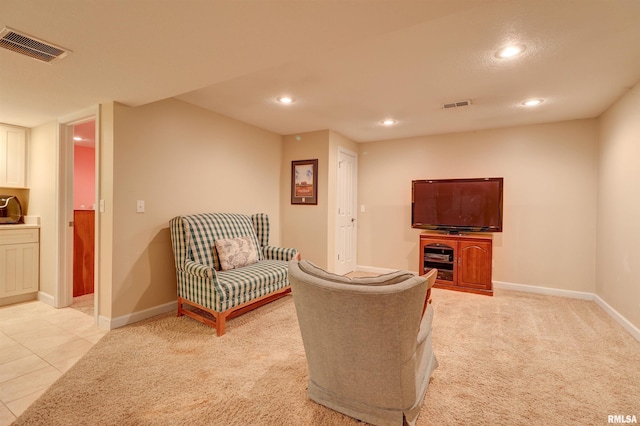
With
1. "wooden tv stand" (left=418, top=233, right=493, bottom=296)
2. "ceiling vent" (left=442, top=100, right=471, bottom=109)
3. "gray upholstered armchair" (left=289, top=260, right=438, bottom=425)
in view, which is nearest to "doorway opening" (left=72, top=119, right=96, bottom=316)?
"gray upholstered armchair" (left=289, top=260, right=438, bottom=425)

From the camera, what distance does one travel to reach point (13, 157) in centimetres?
374

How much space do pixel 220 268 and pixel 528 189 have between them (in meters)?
4.26

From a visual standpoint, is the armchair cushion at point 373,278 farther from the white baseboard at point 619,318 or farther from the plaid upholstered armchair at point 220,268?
the white baseboard at point 619,318

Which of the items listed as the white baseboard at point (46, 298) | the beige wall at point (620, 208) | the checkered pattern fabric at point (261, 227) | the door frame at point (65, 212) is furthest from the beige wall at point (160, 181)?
the beige wall at point (620, 208)

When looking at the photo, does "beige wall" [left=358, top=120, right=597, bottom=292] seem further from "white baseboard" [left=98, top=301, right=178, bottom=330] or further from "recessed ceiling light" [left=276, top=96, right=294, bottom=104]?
"white baseboard" [left=98, top=301, right=178, bottom=330]

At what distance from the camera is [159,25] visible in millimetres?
1599

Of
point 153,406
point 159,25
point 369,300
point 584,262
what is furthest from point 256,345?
point 584,262

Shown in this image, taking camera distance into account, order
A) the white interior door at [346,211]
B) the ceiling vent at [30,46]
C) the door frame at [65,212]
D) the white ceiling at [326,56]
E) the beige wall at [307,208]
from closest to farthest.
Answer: the white ceiling at [326,56], the ceiling vent at [30,46], the door frame at [65,212], the beige wall at [307,208], the white interior door at [346,211]

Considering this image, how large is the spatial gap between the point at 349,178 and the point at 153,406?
13.5ft

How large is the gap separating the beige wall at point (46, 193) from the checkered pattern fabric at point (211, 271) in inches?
64.0

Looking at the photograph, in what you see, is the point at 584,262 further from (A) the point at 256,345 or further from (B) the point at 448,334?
(A) the point at 256,345

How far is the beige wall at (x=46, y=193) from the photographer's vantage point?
349 centimetres

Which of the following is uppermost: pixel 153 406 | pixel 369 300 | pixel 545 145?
pixel 545 145

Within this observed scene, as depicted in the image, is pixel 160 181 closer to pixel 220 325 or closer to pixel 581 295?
pixel 220 325
